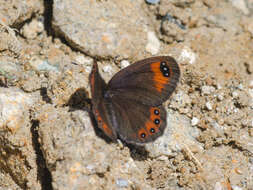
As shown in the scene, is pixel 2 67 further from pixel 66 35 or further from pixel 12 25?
pixel 66 35

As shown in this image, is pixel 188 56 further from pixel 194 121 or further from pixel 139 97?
pixel 139 97

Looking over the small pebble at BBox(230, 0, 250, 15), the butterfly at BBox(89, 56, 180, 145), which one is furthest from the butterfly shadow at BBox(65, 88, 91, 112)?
the small pebble at BBox(230, 0, 250, 15)

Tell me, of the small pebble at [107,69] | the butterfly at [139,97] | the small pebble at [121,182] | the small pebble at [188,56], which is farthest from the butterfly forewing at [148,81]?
the small pebble at [188,56]

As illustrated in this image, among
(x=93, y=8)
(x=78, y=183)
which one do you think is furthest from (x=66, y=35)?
(x=78, y=183)

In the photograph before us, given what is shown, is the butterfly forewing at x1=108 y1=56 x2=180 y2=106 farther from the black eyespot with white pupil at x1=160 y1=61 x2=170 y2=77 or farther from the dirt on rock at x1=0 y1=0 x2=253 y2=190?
the dirt on rock at x1=0 y1=0 x2=253 y2=190

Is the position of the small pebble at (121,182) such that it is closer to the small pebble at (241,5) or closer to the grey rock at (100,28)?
the grey rock at (100,28)

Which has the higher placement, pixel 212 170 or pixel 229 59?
pixel 229 59

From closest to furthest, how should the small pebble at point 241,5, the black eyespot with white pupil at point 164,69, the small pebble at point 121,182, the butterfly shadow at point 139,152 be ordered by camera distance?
the small pebble at point 121,182, the black eyespot with white pupil at point 164,69, the butterfly shadow at point 139,152, the small pebble at point 241,5

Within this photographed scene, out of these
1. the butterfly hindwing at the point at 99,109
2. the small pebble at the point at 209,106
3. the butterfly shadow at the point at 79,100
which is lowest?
the small pebble at the point at 209,106
